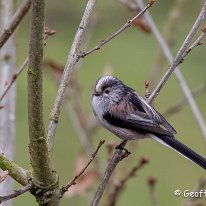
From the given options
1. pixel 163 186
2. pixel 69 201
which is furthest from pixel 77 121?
pixel 163 186

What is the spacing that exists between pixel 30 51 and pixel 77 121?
7.55 ft

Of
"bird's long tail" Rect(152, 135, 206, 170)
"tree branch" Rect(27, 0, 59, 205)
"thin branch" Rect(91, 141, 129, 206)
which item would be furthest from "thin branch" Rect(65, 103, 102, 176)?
"tree branch" Rect(27, 0, 59, 205)

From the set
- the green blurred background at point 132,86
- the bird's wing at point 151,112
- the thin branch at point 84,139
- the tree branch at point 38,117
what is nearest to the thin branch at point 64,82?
the tree branch at point 38,117

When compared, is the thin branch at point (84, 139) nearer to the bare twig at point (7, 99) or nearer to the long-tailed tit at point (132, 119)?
the long-tailed tit at point (132, 119)

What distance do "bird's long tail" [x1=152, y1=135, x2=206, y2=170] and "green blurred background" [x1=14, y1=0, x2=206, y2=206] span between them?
2720 millimetres

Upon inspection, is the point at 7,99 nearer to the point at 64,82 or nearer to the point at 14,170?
the point at 64,82

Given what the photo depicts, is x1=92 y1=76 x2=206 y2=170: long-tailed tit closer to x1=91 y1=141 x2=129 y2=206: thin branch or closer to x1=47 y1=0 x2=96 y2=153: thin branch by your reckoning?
x1=91 y1=141 x2=129 y2=206: thin branch

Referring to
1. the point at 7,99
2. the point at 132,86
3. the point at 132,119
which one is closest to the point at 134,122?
the point at 132,119

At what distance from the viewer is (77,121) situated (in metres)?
4.04

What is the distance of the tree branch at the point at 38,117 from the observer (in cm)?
172

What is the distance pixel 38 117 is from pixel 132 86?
7.63 meters

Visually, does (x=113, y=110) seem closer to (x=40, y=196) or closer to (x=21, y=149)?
(x=40, y=196)

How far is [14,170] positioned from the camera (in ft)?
6.18

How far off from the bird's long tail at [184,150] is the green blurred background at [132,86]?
2720 mm
